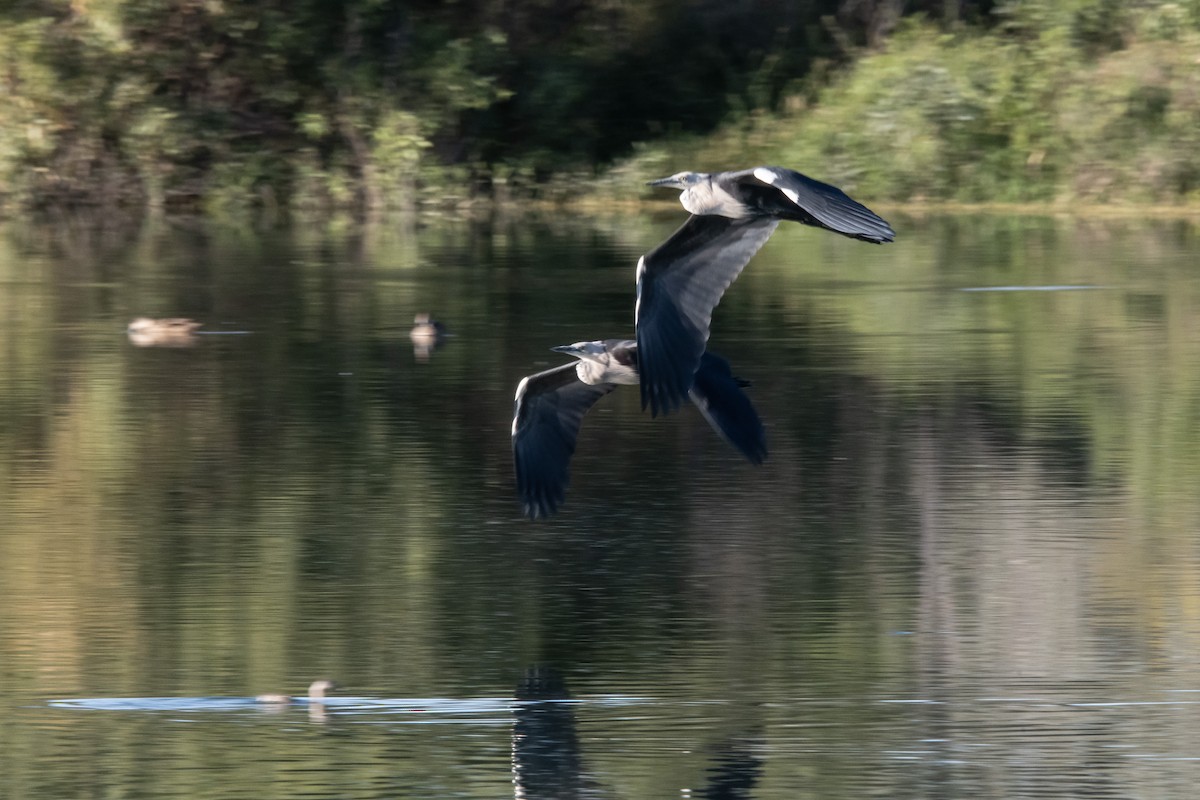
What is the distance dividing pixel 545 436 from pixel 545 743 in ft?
7.65

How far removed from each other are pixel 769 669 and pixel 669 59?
2647cm

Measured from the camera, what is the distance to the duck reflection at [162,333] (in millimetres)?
17422

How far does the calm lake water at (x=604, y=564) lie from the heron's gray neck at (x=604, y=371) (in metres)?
0.80

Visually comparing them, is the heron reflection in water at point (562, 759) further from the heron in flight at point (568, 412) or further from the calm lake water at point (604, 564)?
the heron in flight at point (568, 412)

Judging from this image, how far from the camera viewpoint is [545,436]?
31.4 feet

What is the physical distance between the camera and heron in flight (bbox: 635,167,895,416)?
30.3 ft

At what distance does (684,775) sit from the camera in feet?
23.2

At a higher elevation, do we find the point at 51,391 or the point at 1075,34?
the point at 1075,34

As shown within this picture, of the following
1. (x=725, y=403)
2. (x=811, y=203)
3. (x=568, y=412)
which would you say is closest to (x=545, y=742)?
(x=811, y=203)

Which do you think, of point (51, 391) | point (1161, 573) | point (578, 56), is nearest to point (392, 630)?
point (1161, 573)

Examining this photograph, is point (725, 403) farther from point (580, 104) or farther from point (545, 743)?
point (580, 104)

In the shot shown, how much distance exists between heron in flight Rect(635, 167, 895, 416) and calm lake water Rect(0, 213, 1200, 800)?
2.78 ft

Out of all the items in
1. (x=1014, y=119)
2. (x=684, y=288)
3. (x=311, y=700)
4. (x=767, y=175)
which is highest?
(x=1014, y=119)

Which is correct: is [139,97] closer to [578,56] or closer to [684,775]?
[578,56]
